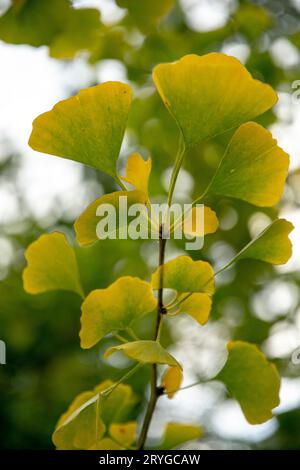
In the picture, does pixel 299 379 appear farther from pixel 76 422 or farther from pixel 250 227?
pixel 76 422

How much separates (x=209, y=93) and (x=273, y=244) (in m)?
0.14

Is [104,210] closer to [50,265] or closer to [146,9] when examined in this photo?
[50,265]

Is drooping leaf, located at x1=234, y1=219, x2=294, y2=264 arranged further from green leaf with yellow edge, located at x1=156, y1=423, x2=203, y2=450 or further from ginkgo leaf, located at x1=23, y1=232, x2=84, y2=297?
green leaf with yellow edge, located at x1=156, y1=423, x2=203, y2=450

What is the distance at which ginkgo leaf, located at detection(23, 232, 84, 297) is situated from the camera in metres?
0.51

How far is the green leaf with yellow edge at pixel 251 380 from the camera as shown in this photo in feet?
1.58

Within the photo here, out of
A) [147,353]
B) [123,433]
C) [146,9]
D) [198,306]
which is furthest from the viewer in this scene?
[146,9]

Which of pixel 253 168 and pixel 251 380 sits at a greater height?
pixel 253 168

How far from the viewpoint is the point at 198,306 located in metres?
0.46

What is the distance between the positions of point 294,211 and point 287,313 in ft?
0.76

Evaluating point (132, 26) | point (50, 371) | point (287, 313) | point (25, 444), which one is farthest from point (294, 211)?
point (25, 444)

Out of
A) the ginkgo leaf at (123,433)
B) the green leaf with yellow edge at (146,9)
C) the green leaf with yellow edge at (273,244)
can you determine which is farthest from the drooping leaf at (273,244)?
the green leaf with yellow edge at (146,9)

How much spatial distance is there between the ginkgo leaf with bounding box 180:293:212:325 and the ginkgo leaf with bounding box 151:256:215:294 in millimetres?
45

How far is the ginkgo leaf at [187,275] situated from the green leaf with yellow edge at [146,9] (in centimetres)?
51

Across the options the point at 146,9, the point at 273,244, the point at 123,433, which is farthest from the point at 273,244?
the point at 146,9
